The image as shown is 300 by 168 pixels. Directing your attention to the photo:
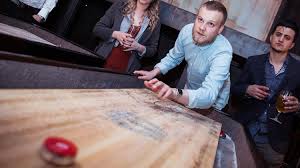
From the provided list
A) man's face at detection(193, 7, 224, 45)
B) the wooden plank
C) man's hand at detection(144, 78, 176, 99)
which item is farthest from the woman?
the wooden plank

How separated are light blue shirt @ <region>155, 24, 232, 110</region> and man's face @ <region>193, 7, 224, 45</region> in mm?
115

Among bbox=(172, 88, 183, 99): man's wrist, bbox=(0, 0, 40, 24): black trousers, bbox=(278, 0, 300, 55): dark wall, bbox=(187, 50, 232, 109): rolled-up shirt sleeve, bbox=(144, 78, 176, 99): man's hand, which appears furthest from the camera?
bbox=(278, 0, 300, 55): dark wall

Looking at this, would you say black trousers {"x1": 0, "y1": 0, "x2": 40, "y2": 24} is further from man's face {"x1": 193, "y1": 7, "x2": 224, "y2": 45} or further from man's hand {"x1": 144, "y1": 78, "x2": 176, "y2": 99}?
man's hand {"x1": 144, "y1": 78, "x2": 176, "y2": 99}

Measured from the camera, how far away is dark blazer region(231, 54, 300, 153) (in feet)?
11.1

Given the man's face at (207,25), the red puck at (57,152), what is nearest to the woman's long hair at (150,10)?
the man's face at (207,25)

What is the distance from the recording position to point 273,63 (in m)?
3.58

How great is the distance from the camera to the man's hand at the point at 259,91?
127 inches

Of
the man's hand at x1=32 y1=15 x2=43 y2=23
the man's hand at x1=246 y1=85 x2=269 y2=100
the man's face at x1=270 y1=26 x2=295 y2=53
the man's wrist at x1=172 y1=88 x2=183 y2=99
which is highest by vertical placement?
the man's face at x1=270 y1=26 x2=295 y2=53

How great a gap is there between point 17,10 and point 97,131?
11.8 feet

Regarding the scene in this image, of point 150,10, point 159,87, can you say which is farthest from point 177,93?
point 150,10

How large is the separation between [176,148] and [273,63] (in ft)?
8.01

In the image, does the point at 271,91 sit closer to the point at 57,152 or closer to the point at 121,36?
the point at 121,36

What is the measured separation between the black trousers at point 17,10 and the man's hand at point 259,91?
2.89 m

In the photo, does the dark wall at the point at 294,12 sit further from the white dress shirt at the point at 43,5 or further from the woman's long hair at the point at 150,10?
the white dress shirt at the point at 43,5
